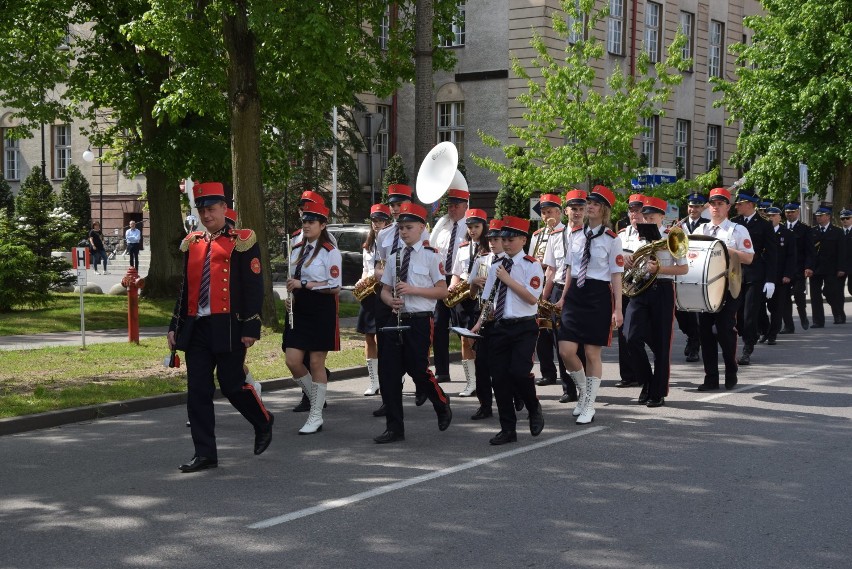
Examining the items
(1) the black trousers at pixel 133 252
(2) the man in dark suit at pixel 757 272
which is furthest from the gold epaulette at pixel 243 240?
(1) the black trousers at pixel 133 252

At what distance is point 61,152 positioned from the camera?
53625mm

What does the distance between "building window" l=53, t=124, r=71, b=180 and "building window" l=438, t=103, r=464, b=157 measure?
1940cm

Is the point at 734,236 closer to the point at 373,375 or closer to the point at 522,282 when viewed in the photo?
the point at 373,375

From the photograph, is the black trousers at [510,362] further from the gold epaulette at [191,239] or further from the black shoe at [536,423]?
the gold epaulette at [191,239]

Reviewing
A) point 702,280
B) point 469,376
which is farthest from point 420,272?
point 702,280

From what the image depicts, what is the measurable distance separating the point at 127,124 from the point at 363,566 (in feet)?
66.6

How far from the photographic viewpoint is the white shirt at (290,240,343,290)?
9.45 m

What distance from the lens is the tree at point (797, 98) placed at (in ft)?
117

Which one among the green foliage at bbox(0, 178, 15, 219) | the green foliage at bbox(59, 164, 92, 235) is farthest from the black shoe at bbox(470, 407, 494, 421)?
the green foliage at bbox(0, 178, 15, 219)

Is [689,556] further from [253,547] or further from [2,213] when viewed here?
[2,213]

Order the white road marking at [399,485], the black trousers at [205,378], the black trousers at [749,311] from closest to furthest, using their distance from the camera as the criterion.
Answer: the white road marking at [399,485], the black trousers at [205,378], the black trousers at [749,311]

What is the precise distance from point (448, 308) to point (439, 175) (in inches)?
87.7

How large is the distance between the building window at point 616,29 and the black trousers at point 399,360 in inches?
1373

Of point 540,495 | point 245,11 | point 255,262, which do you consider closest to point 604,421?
point 540,495
